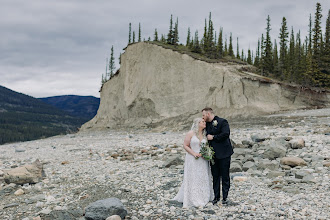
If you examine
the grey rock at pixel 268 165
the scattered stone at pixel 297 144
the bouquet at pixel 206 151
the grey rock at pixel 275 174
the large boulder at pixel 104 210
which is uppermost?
the bouquet at pixel 206 151

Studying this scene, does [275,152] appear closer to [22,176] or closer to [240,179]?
[240,179]

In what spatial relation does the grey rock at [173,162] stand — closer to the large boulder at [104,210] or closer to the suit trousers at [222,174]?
the suit trousers at [222,174]

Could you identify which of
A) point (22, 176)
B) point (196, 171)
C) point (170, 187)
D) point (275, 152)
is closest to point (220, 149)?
point (196, 171)

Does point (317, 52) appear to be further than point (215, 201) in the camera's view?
Yes

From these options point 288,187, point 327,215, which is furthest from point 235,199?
point 327,215

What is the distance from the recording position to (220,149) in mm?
6777

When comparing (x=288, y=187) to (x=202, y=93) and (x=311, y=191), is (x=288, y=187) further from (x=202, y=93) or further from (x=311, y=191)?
(x=202, y=93)

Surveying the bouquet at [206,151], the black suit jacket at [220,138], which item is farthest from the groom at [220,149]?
the bouquet at [206,151]

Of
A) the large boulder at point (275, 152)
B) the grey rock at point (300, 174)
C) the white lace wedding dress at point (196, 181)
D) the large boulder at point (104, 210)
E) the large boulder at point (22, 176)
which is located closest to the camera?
the large boulder at point (104, 210)

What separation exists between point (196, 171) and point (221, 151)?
32.5 inches

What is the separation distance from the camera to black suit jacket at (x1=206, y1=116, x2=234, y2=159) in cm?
670

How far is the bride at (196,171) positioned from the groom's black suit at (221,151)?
21cm

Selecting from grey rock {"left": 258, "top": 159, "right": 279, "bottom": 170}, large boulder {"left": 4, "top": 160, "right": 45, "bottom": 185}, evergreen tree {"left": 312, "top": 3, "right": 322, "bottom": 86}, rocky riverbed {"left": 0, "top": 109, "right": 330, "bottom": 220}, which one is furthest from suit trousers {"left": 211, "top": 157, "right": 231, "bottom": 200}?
evergreen tree {"left": 312, "top": 3, "right": 322, "bottom": 86}

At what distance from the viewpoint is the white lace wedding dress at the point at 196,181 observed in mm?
6789
